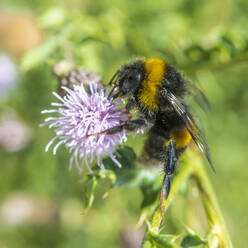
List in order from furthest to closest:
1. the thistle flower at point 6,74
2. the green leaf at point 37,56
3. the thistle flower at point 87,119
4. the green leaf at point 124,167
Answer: the thistle flower at point 6,74 → the green leaf at point 37,56 → the green leaf at point 124,167 → the thistle flower at point 87,119

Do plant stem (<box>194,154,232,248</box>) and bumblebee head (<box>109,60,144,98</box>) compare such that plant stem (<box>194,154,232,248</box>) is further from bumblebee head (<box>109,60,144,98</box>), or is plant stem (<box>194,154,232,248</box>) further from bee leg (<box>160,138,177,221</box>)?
bumblebee head (<box>109,60,144,98</box>)

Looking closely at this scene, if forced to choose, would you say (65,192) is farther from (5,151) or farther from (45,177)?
(5,151)

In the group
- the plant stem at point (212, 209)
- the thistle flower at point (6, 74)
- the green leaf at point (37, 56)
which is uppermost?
the thistle flower at point (6, 74)

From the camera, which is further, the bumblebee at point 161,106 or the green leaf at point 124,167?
the green leaf at point 124,167

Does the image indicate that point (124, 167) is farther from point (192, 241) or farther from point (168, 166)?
point (192, 241)

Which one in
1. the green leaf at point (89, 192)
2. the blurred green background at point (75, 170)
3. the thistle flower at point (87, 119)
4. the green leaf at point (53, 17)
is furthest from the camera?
the blurred green background at point (75, 170)

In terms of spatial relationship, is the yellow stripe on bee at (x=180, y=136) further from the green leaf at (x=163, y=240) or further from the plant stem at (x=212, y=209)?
the green leaf at (x=163, y=240)

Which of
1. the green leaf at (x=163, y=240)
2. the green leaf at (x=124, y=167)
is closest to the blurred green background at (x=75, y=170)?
the green leaf at (x=124, y=167)

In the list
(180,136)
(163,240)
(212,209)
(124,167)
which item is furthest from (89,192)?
(212,209)
